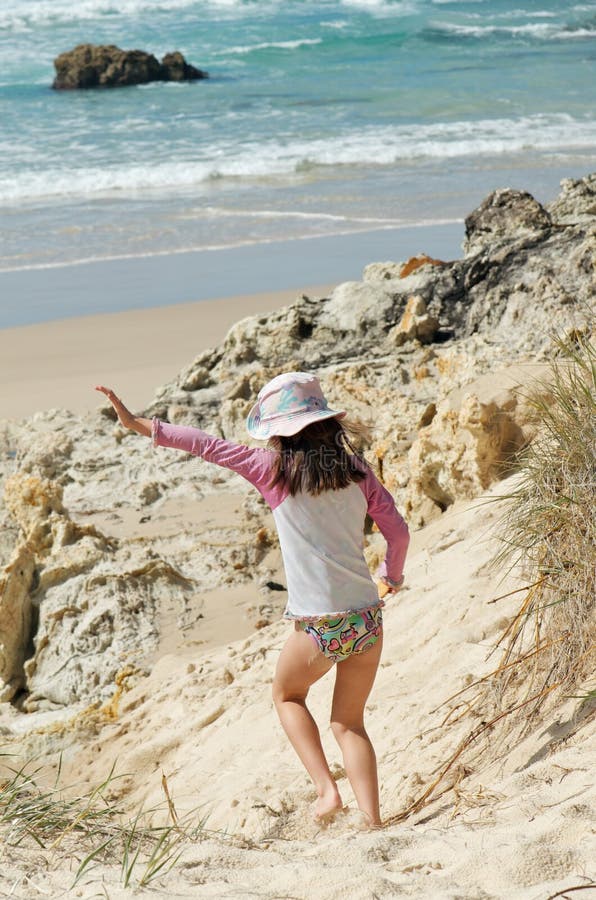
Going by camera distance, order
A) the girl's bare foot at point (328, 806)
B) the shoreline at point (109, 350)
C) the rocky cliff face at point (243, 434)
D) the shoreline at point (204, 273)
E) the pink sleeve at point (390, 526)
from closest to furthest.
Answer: the girl's bare foot at point (328, 806), the pink sleeve at point (390, 526), the rocky cliff face at point (243, 434), the shoreline at point (109, 350), the shoreline at point (204, 273)

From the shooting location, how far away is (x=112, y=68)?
26547 millimetres

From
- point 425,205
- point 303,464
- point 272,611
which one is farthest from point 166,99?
point 303,464

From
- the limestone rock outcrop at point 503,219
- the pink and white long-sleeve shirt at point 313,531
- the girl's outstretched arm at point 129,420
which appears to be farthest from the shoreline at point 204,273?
the pink and white long-sleeve shirt at point 313,531

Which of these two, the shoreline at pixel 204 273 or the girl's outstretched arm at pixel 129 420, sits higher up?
the girl's outstretched arm at pixel 129 420

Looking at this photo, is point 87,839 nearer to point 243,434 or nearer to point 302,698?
point 302,698

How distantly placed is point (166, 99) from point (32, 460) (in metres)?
19.9

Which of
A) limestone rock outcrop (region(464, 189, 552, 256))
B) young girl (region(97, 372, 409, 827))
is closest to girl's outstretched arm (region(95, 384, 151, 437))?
young girl (region(97, 372, 409, 827))

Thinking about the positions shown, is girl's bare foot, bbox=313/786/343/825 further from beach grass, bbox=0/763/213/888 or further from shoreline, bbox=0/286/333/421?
shoreline, bbox=0/286/333/421

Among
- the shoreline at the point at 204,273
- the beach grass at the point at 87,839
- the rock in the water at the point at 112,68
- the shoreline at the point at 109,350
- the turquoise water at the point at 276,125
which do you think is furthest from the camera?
the rock in the water at the point at 112,68

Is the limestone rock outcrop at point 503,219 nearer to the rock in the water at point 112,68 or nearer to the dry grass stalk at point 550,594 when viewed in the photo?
the dry grass stalk at point 550,594

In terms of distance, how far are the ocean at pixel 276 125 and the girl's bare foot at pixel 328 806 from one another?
9323mm

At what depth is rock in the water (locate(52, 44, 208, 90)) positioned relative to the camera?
85.9 feet

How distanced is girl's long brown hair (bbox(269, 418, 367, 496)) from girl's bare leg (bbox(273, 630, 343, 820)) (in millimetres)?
419

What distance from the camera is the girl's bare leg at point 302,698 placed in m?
2.81
